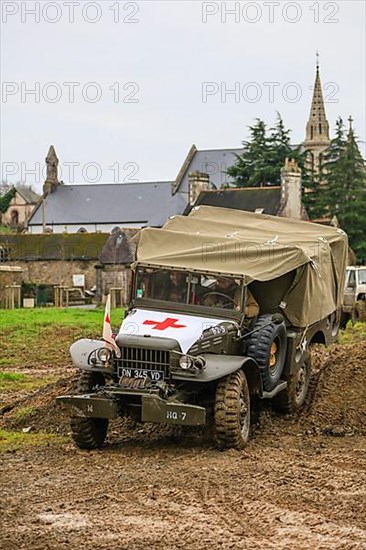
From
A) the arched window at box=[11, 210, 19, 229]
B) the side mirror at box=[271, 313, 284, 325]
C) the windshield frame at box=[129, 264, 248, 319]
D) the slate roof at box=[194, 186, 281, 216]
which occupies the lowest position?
the side mirror at box=[271, 313, 284, 325]

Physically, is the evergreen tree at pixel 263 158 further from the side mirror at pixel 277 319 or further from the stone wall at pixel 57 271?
the side mirror at pixel 277 319

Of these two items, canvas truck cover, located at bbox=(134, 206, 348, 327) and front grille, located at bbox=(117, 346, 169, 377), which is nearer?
front grille, located at bbox=(117, 346, 169, 377)

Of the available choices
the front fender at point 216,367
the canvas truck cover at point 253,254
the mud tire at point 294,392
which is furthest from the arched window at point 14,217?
the front fender at point 216,367

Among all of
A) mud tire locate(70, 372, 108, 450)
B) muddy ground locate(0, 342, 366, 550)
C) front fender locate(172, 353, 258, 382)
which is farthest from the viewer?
mud tire locate(70, 372, 108, 450)

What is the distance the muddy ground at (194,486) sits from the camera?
7.03 meters

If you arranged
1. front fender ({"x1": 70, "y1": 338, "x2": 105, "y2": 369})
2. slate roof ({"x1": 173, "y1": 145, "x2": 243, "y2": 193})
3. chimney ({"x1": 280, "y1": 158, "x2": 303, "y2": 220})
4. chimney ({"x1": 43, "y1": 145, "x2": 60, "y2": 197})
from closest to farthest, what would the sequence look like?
front fender ({"x1": 70, "y1": 338, "x2": 105, "y2": 369}) < chimney ({"x1": 280, "y1": 158, "x2": 303, "y2": 220}) < slate roof ({"x1": 173, "y1": 145, "x2": 243, "y2": 193}) < chimney ({"x1": 43, "y1": 145, "x2": 60, "y2": 197})

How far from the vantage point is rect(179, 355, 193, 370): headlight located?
10141 mm

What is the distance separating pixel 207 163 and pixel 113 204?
9404mm

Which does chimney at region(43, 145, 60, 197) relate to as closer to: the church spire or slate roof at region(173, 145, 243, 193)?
slate roof at region(173, 145, 243, 193)

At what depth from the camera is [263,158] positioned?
66.1m

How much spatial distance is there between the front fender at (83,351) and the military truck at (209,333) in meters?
0.01

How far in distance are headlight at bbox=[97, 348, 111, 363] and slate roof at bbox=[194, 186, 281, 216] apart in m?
46.3

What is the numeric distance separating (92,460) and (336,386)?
429 centimetres

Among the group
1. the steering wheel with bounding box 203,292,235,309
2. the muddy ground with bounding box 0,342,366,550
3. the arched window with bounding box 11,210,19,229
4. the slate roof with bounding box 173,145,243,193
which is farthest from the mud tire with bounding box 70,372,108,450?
the arched window with bounding box 11,210,19,229
